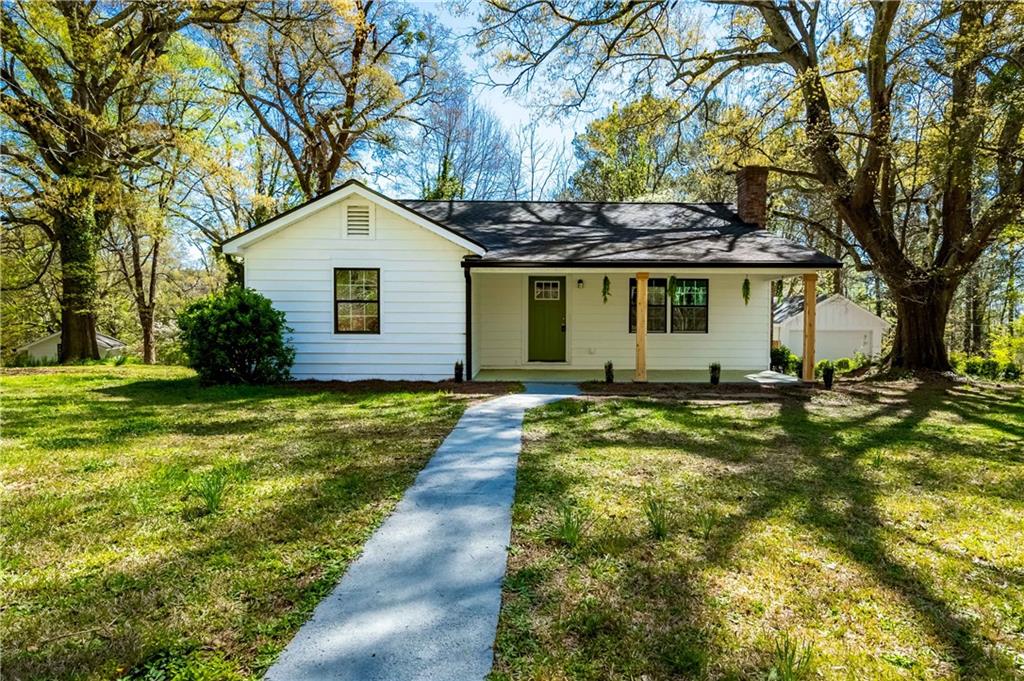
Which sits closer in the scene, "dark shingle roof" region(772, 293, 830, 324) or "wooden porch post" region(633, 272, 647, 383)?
"wooden porch post" region(633, 272, 647, 383)

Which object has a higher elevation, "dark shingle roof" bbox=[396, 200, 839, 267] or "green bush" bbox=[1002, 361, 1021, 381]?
"dark shingle roof" bbox=[396, 200, 839, 267]

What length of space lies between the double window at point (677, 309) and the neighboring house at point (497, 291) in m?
0.02

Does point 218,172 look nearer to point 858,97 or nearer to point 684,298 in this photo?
point 684,298

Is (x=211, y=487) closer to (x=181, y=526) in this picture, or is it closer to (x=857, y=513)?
(x=181, y=526)

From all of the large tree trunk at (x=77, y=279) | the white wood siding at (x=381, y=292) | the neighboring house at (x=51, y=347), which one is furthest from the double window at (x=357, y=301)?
the neighboring house at (x=51, y=347)

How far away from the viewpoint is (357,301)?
1110 cm

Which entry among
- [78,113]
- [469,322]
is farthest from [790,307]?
[78,113]

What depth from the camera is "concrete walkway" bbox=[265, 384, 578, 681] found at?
2258 millimetres

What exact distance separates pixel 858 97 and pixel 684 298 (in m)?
6.56

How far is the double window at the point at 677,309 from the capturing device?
43.2 feet

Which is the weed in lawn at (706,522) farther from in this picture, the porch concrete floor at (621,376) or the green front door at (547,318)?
the green front door at (547,318)

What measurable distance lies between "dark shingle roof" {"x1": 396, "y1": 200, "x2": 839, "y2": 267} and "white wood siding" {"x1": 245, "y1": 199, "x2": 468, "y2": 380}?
95 cm

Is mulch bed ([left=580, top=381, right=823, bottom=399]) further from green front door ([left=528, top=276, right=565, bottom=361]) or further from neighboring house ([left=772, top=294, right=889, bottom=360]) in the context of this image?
neighboring house ([left=772, top=294, right=889, bottom=360])

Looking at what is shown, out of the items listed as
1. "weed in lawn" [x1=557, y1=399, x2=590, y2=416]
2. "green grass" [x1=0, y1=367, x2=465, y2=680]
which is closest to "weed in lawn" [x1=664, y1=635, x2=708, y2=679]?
"green grass" [x1=0, y1=367, x2=465, y2=680]
